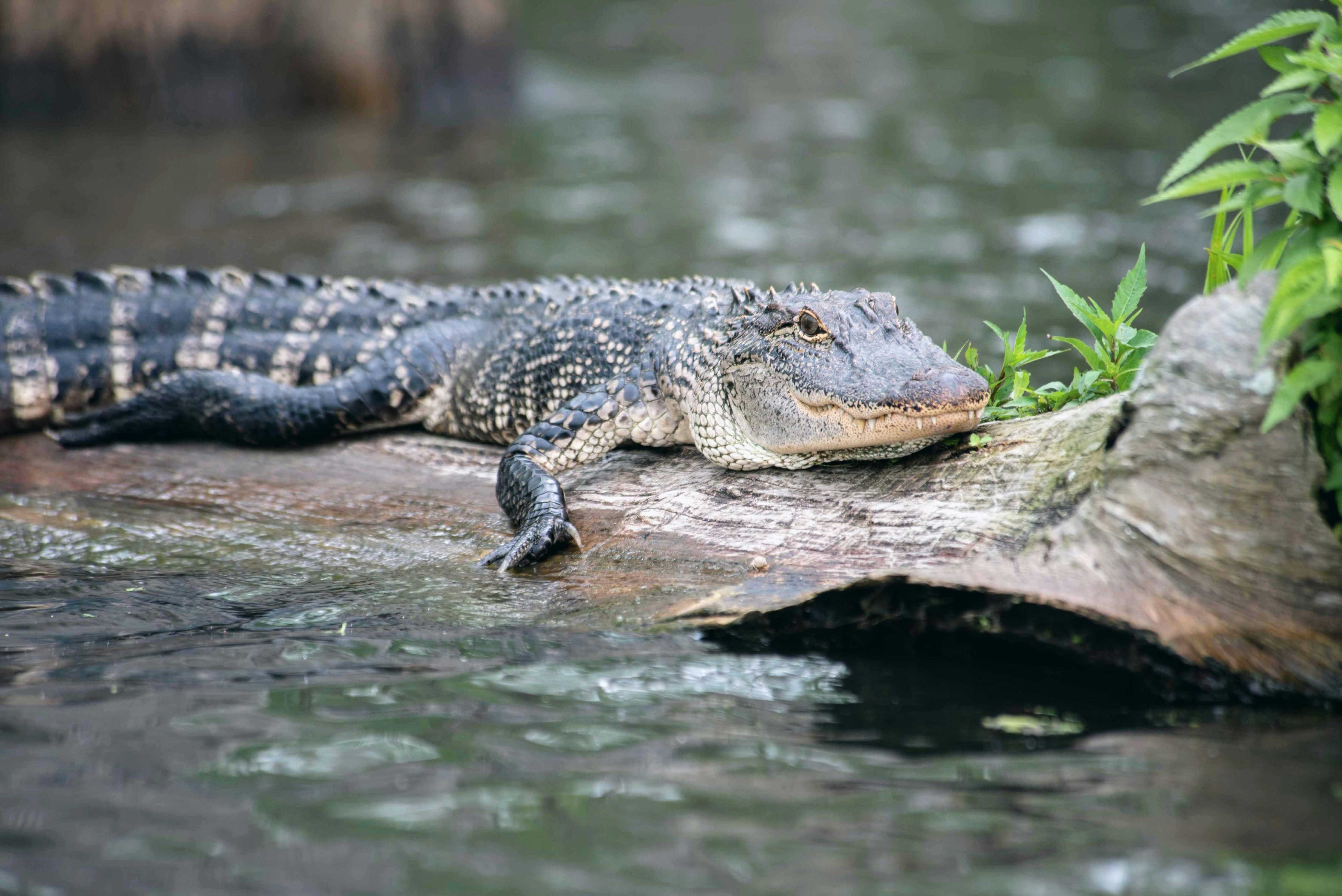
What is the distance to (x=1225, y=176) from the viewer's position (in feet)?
8.87

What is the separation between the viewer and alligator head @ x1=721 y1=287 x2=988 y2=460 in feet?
11.1

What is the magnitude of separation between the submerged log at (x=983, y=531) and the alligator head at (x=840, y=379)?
0.61ft

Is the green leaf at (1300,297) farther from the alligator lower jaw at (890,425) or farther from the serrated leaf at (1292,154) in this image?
the alligator lower jaw at (890,425)

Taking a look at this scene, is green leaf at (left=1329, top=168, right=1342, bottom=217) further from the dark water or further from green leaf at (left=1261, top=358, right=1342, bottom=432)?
the dark water

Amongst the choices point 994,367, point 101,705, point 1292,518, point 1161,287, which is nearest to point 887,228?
point 1161,287

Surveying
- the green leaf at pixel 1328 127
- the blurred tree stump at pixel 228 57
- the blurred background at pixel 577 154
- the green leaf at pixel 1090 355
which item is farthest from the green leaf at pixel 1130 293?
the blurred tree stump at pixel 228 57

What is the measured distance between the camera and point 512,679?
3.12 meters

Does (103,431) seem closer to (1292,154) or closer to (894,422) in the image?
(894,422)

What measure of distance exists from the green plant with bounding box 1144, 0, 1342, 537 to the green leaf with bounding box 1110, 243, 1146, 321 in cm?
91

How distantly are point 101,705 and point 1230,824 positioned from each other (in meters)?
2.75

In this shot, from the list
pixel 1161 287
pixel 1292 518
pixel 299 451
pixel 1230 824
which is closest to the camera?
pixel 1230 824

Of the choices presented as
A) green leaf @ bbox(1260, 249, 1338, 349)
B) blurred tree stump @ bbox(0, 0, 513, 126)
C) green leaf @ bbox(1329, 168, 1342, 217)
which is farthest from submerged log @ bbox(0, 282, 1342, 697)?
blurred tree stump @ bbox(0, 0, 513, 126)

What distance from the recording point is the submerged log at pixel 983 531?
2779mm

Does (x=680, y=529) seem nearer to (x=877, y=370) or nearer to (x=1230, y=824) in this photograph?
(x=877, y=370)
